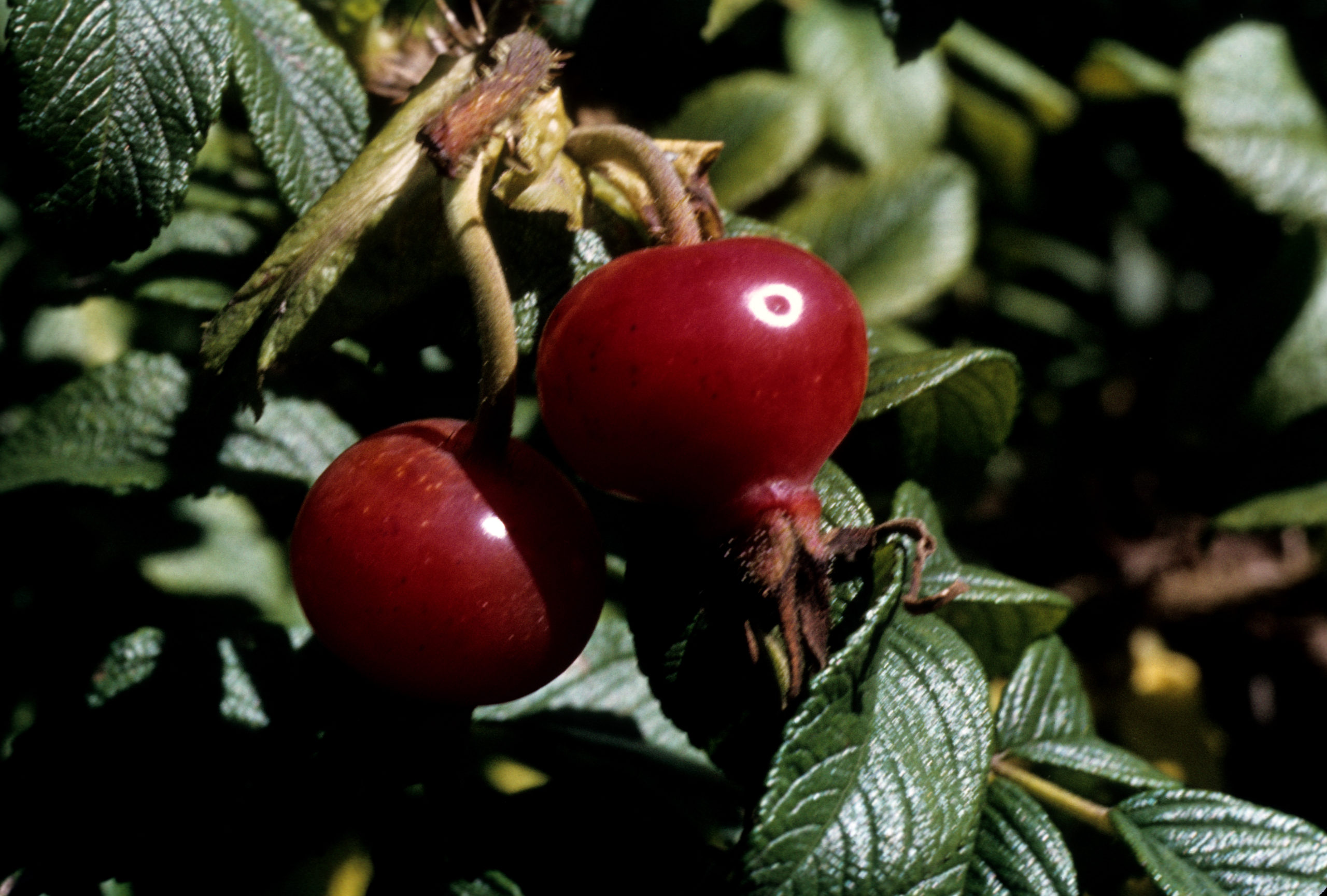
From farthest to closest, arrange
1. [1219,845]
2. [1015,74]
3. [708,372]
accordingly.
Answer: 1. [1015,74]
2. [1219,845]
3. [708,372]

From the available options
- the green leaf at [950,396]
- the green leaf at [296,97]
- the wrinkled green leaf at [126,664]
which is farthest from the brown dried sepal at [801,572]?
the wrinkled green leaf at [126,664]

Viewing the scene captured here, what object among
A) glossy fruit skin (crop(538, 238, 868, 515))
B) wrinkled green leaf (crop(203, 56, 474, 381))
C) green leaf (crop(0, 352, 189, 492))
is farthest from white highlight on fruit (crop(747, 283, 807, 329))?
green leaf (crop(0, 352, 189, 492))

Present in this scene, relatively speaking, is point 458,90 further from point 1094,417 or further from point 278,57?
point 1094,417

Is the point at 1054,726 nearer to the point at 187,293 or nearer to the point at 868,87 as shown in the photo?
the point at 187,293

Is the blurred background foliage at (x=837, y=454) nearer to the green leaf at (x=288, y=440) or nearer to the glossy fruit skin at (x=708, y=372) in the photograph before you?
the green leaf at (x=288, y=440)

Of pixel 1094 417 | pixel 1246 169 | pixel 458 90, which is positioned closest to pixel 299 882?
pixel 458 90

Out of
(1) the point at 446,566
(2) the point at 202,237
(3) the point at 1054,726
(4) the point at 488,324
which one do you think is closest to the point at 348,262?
(4) the point at 488,324

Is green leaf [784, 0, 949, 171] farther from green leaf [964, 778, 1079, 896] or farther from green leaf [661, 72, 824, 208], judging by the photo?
green leaf [964, 778, 1079, 896]
